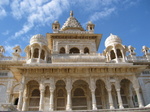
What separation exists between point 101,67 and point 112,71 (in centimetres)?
134

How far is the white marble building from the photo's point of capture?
1762 centimetres

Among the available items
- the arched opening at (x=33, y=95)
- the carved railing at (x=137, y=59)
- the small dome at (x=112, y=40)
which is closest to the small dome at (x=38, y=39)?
the arched opening at (x=33, y=95)

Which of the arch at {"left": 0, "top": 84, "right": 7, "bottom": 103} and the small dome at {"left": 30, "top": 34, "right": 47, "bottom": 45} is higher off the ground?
the small dome at {"left": 30, "top": 34, "right": 47, "bottom": 45}

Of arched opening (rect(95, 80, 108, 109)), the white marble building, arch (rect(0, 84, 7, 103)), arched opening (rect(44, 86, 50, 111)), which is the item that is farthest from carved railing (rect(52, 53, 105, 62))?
arch (rect(0, 84, 7, 103))

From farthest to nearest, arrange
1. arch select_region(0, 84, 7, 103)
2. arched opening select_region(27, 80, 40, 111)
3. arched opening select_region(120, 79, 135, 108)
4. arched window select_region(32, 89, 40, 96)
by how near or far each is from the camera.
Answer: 1. arch select_region(0, 84, 7, 103)
2. arched opening select_region(120, 79, 135, 108)
3. arched window select_region(32, 89, 40, 96)
4. arched opening select_region(27, 80, 40, 111)

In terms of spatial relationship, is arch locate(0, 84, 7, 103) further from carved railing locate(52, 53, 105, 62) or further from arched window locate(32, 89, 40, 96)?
carved railing locate(52, 53, 105, 62)

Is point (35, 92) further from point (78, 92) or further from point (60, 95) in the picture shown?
point (78, 92)

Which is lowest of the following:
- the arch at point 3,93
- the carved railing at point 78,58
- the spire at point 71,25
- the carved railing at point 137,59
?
the arch at point 3,93

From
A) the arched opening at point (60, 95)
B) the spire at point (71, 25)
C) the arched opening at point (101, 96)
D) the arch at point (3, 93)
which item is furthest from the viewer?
the spire at point (71, 25)

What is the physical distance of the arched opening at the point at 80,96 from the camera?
18.9 meters

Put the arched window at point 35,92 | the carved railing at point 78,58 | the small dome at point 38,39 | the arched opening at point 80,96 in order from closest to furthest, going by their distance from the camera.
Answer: the arched opening at point 80,96, the arched window at point 35,92, the carved railing at point 78,58, the small dome at point 38,39

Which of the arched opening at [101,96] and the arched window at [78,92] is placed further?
the arched window at [78,92]

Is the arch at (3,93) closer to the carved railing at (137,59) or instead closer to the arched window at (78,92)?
the arched window at (78,92)

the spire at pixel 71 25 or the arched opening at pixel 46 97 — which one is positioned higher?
the spire at pixel 71 25
